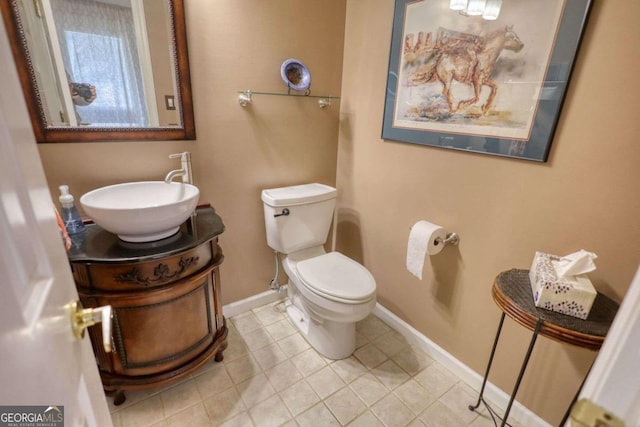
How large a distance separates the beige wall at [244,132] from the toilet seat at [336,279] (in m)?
0.46

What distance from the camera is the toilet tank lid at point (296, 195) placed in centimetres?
173

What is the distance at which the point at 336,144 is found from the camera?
212 centimetres

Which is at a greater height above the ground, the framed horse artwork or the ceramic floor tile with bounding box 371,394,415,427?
the framed horse artwork

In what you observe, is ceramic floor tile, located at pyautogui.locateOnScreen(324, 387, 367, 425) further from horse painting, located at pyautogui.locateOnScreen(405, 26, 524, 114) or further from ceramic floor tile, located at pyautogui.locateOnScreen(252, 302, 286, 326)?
horse painting, located at pyautogui.locateOnScreen(405, 26, 524, 114)

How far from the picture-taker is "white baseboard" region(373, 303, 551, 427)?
1378mm

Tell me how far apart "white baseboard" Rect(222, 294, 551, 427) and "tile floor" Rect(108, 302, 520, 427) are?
0.14 feet

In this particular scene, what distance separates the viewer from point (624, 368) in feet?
1.34

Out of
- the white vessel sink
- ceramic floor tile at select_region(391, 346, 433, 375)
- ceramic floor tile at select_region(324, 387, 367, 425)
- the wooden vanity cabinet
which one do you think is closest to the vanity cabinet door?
the wooden vanity cabinet

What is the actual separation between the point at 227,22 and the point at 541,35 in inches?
54.5

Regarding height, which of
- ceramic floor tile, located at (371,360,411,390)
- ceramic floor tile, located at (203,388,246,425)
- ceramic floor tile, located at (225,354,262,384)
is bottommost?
ceramic floor tile, located at (203,388,246,425)

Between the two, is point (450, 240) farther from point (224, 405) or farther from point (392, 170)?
point (224, 405)

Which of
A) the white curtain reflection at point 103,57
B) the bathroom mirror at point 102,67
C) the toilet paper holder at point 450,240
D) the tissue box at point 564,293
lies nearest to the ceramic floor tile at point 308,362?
the toilet paper holder at point 450,240

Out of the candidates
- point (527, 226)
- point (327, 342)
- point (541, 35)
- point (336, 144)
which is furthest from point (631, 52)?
point (327, 342)

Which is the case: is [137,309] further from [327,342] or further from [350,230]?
A: [350,230]
